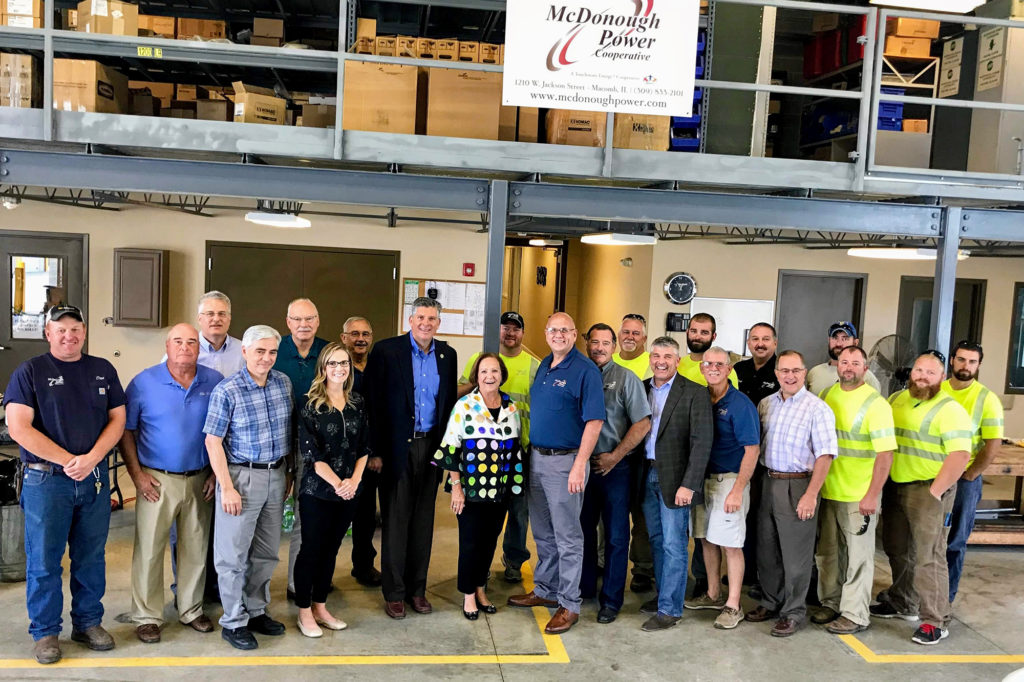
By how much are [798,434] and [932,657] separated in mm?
1519

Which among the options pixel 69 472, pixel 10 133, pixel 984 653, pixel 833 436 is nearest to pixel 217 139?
pixel 10 133

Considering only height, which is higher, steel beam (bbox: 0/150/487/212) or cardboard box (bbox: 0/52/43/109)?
cardboard box (bbox: 0/52/43/109)

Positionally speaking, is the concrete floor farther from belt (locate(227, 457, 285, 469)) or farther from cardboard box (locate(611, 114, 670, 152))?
cardboard box (locate(611, 114, 670, 152))

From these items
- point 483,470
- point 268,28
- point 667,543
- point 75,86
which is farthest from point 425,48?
point 667,543

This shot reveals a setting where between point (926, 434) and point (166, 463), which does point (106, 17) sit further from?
point (926, 434)

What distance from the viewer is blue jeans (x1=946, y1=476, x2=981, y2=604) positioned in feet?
16.8

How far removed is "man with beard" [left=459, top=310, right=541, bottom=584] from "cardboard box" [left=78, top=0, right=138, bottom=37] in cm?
311

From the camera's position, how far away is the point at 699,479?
464 cm

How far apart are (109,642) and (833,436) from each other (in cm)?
419

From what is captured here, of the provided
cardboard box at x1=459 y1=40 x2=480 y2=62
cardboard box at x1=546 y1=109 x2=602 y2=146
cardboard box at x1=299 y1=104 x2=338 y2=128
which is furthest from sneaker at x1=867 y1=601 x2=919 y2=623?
cardboard box at x1=299 y1=104 x2=338 y2=128

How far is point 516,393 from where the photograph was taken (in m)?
5.21

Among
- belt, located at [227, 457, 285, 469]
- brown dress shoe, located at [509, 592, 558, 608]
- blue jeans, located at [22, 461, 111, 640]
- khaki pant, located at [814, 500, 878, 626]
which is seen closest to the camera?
blue jeans, located at [22, 461, 111, 640]

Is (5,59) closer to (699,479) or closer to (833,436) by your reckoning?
(699,479)

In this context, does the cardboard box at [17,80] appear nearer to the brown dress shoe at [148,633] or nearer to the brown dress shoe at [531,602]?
the brown dress shoe at [148,633]
